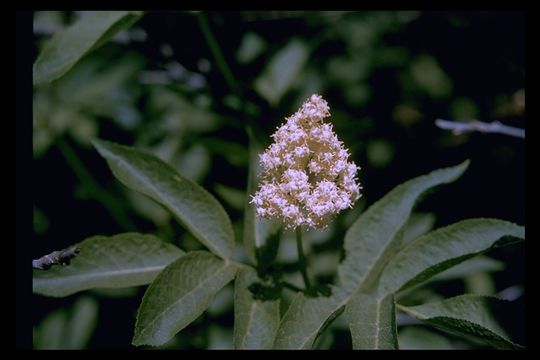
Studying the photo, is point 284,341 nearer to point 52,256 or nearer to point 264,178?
point 264,178

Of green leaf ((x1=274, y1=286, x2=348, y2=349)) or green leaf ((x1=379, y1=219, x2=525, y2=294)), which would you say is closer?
green leaf ((x1=274, y1=286, x2=348, y2=349))

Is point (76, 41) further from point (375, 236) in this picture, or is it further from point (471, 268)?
Answer: point (471, 268)

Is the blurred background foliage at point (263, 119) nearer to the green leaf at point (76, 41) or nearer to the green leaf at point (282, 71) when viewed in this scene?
the green leaf at point (282, 71)

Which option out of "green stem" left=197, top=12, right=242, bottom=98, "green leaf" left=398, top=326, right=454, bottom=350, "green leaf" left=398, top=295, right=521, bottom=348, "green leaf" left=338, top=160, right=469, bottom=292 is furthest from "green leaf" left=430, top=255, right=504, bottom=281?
"green stem" left=197, top=12, right=242, bottom=98

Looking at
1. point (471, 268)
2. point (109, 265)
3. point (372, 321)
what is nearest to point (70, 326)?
point (109, 265)

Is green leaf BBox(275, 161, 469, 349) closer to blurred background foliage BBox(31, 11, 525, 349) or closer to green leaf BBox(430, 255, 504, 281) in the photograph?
blurred background foliage BBox(31, 11, 525, 349)

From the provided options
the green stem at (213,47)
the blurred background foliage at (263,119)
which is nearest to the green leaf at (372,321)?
the blurred background foliage at (263,119)

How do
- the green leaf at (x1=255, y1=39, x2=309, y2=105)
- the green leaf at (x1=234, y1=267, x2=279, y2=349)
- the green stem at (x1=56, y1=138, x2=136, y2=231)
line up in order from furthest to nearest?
1. the green leaf at (x1=255, y1=39, x2=309, y2=105)
2. the green stem at (x1=56, y1=138, x2=136, y2=231)
3. the green leaf at (x1=234, y1=267, x2=279, y2=349)
